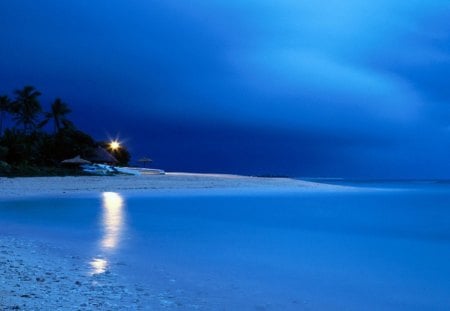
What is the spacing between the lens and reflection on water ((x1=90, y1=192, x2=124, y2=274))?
7.33 m

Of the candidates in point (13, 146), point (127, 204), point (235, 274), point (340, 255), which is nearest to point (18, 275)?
point (235, 274)

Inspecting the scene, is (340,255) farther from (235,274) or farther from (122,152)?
(122,152)

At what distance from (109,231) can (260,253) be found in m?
4.62

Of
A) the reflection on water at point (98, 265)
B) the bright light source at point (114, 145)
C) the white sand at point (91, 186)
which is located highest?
the bright light source at point (114, 145)

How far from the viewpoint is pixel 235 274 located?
712cm

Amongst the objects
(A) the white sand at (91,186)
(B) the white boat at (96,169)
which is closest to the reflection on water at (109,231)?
(A) the white sand at (91,186)

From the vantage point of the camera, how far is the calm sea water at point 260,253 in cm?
601

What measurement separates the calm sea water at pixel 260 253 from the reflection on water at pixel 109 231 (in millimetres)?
28

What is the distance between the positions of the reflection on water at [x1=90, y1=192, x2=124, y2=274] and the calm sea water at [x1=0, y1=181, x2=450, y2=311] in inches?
1.1

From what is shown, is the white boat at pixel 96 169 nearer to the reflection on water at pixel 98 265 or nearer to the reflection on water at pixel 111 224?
the reflection on water at pixel 111 224

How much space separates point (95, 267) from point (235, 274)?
2.21 metres

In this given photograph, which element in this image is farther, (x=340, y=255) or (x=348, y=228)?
(x=348, y=228)

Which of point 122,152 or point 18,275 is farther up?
point 122,152

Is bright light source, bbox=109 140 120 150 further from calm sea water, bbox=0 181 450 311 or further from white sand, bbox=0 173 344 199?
calm sea water, bbox=0 181 450 311
